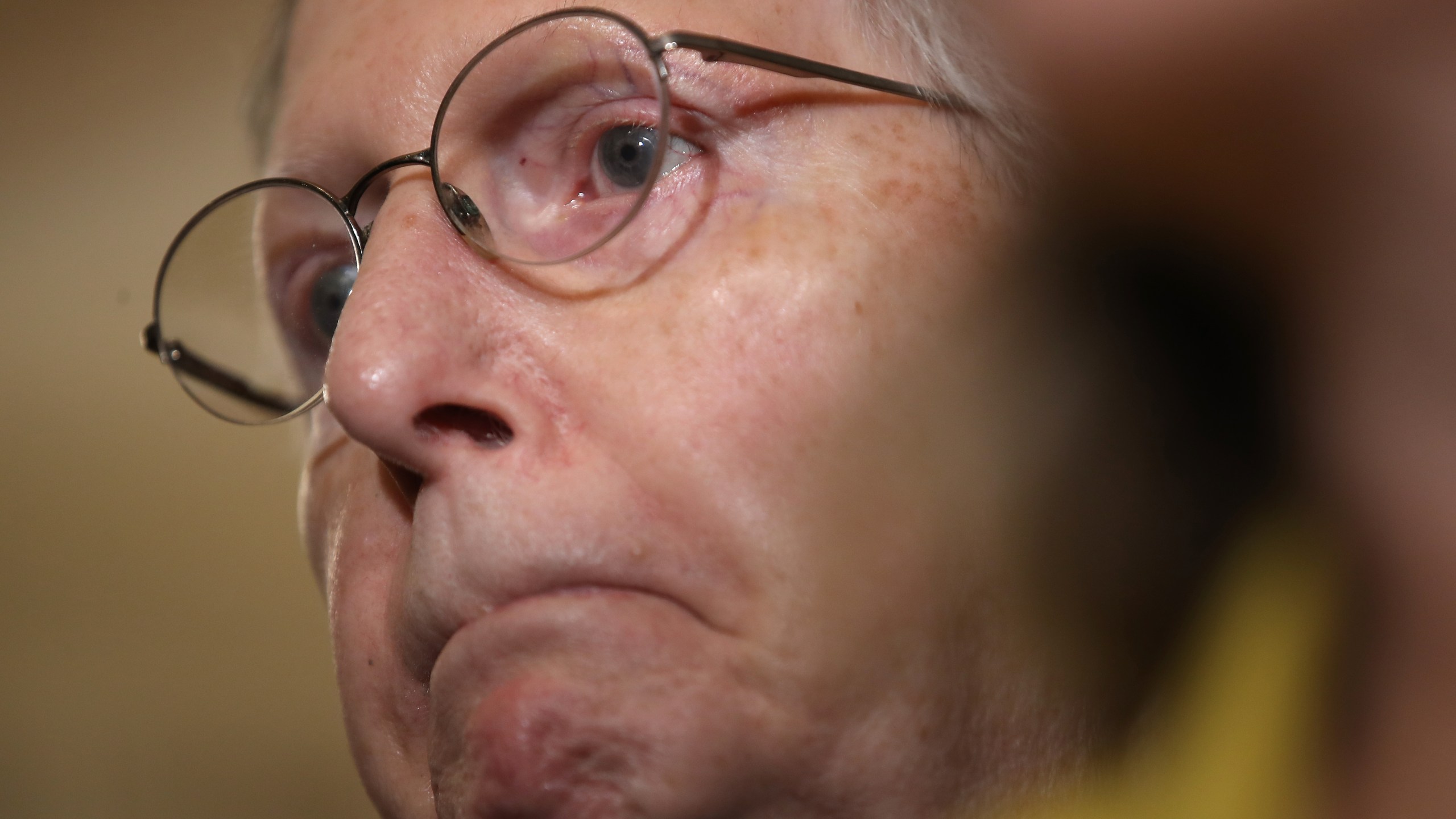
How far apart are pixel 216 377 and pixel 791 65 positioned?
0.77 m

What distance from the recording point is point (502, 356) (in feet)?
2.13

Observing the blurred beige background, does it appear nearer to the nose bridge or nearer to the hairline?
the nose bridge

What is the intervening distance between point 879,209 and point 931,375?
0.12 meters

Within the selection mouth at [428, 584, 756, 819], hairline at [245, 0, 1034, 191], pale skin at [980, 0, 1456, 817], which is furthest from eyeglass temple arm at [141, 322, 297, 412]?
pale skin at [980, 0, 1456, 817]

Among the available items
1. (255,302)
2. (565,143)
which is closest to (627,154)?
(565,143)

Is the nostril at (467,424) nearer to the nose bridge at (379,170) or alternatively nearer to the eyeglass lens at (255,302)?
the nose bridge at (379,170)

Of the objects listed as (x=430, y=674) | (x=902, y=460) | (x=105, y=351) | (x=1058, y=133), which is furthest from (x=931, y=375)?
(x=105, y=351)

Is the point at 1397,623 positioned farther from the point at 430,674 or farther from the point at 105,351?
the point at 105,351

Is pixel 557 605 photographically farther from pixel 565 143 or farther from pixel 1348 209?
pixel 1348 209

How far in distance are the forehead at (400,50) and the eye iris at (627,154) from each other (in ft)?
0.24

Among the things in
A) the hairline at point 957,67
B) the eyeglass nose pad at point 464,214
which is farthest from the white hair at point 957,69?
the eyeglass nose pad at point 464,214

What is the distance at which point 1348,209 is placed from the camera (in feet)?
1.50

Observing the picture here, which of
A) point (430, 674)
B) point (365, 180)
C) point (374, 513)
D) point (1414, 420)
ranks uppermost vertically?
point (365, 180)

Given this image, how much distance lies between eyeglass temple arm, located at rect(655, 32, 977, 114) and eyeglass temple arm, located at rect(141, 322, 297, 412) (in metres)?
0.65
